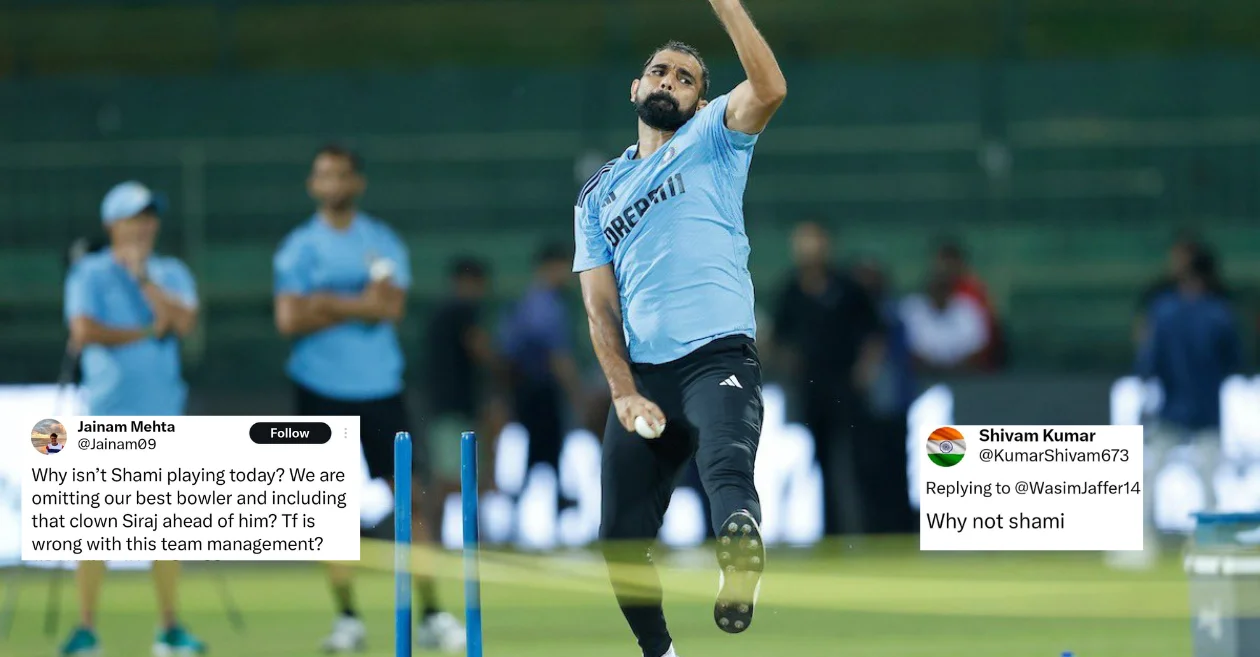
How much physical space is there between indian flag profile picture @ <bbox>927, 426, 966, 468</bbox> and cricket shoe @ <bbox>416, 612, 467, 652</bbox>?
2.92m

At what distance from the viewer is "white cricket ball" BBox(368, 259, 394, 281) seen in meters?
9.29

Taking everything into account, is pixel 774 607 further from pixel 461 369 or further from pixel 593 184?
pixel 593 184

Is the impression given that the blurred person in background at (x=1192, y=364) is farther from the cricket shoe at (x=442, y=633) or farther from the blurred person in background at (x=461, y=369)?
the cricket shoe at (x=442, y=633)

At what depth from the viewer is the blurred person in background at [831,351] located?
1317 centimetres

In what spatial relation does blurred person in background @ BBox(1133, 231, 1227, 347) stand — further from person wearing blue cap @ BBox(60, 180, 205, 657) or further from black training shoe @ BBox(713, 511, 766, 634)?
black training shoe @ BBox(713, 511, 766, 634)

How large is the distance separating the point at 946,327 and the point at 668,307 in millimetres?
7882

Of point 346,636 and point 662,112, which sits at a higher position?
point 662,112

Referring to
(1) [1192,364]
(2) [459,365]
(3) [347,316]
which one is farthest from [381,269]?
(1) [1192,364]

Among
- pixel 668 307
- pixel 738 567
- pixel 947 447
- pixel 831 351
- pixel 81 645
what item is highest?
pixel 831 351

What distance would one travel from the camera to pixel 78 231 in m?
16.7

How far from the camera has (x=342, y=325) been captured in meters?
9.29

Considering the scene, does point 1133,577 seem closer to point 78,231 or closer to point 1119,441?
point 1119,441

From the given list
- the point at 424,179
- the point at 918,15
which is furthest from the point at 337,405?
the point at 918,15

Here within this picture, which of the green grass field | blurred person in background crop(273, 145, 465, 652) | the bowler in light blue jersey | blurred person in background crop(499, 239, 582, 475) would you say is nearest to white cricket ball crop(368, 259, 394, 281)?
blurred person in background crop(273, 145, 465, 652)
